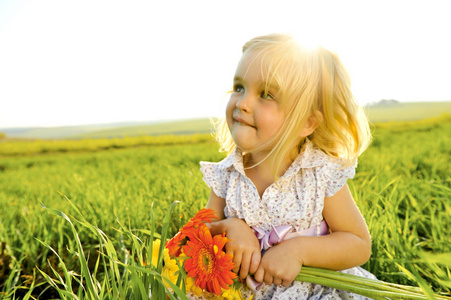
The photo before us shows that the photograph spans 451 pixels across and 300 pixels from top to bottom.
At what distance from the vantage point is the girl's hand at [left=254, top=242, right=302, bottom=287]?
1235mm

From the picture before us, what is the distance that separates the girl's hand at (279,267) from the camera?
1235 millimetres

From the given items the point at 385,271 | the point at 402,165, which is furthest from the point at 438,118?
the point at 385,271

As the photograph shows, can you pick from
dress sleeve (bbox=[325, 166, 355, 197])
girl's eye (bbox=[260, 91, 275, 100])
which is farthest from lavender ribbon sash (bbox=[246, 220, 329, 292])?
girl's eye (bbox=[260, 91, 275, 100])

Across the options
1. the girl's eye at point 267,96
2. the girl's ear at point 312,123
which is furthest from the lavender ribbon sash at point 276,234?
the girl's eye at point 267,96

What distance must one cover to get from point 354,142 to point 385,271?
2.15 ft

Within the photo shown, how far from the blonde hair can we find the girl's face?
0.07ft

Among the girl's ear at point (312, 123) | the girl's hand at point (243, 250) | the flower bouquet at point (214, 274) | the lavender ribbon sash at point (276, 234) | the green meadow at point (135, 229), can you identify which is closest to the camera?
the flower bouquet at point (214, 274)

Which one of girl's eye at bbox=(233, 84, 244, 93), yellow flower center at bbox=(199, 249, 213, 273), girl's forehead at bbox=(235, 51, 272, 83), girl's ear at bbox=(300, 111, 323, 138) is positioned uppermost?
girl's forehead at bbox=(235, 51, 272, 83)

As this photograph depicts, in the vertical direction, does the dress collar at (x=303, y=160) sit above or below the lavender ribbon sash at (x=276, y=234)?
above

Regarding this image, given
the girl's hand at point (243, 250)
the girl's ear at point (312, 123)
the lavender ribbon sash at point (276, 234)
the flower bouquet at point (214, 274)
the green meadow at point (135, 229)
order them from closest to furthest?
the flower bouquet at point (214, 274) → the girl's hand at point (243, 250) → the lavender ribbon sash at point (276, 234) → the girl's ear at point (312, 123) → the green meadow at point (135, 229)

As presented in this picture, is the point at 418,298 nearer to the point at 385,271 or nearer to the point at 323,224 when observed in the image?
the point at 323,224

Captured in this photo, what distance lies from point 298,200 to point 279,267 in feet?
1.01

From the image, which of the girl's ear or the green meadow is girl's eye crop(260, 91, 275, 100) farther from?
the green meadow

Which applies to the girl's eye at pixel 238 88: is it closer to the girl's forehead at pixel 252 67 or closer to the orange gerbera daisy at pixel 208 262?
the girl's forehead at pixel 252 67
